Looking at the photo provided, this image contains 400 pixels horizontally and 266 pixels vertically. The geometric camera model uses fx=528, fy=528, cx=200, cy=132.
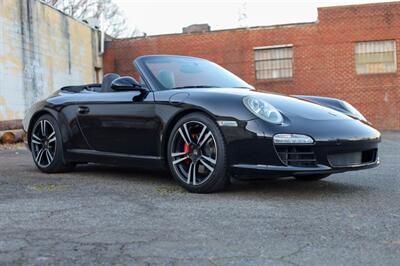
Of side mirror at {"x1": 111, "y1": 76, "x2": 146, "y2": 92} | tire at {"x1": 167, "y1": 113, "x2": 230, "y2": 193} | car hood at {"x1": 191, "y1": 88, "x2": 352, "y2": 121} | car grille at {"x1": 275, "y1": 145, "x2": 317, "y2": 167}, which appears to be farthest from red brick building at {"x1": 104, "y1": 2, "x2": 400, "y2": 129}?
car grille at {"x1": 275, "y1": 145, "x2": 317, "y2": 167}

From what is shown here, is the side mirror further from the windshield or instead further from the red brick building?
the red brick building

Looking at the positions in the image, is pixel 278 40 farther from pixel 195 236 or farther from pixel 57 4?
pixel 57 4

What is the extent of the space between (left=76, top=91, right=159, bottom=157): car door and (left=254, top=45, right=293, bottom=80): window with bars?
17.5 metres

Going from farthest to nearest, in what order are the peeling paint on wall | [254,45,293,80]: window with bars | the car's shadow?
[254,45,293,80]: window with bars → the peeling paint on wall → the car's shadow

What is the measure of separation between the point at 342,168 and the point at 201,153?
4.01 feet

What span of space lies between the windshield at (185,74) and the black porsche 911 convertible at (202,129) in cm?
1

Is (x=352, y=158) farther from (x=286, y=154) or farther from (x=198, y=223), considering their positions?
(x=198, y=223)

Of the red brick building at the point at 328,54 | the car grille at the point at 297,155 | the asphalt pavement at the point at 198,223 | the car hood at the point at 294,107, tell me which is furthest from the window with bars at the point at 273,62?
the car grille at the point at 297,155

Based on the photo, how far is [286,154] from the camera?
14.3 ft

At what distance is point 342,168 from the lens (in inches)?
176

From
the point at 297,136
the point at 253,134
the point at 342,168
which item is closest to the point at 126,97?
the point at 253,134

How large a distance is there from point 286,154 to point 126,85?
1818 mm

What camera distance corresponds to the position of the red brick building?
21797mm

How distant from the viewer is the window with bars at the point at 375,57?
21.8 meters
